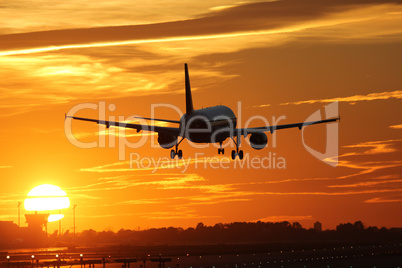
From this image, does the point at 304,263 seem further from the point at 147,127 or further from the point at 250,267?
the point at 147,127

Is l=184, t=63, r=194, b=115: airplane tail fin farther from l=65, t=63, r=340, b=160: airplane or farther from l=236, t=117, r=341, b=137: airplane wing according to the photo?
l=236, t=117, r=341, b=137: airplane wing

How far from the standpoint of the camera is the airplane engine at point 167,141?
115 m

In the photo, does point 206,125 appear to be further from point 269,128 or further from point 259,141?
point 269,128

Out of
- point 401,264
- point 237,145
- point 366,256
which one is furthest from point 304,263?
point 237,145

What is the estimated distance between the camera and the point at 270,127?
124750mm

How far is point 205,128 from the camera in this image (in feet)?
354

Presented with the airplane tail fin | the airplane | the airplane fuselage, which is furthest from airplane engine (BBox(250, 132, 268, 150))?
the airplane tail fin

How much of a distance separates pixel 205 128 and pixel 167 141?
10193mm

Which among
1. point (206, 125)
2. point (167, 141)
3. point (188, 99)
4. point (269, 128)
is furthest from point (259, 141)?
point (167, 141)

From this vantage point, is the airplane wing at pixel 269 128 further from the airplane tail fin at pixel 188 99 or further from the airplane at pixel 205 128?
→ the airplane tail fin at pixel 188 99

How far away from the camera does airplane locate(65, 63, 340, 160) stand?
107000mm


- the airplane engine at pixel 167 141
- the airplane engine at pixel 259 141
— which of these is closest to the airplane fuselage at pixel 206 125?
the airplane engine at pixel 259 141

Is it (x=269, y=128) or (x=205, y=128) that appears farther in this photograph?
(x=269, y=128)

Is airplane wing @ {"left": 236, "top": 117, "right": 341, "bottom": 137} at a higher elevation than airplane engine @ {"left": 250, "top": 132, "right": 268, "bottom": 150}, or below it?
higher
